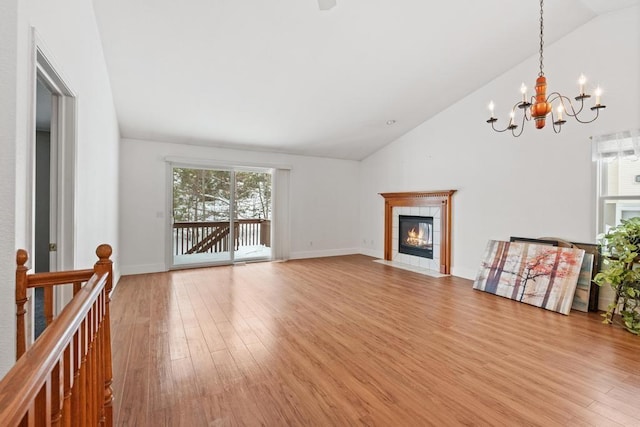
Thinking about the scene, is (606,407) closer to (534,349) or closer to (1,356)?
(534,349)

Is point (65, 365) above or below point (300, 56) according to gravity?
below

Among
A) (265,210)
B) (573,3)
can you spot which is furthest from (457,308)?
(265,210)

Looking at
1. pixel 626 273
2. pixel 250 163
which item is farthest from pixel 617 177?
pixel 250 163

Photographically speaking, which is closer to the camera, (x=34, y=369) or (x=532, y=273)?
(x=34, y=369)

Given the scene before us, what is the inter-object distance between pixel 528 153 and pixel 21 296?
526 centimetres

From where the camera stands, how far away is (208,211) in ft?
19.8

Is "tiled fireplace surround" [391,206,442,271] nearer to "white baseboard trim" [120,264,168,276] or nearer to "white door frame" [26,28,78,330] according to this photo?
"white baseboard trim" [120,264,168,276]

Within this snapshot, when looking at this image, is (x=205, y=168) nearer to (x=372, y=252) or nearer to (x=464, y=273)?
(x=372, y=252)

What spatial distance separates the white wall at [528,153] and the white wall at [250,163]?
1919mm

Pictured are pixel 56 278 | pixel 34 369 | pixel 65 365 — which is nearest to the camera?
pixel 34 369

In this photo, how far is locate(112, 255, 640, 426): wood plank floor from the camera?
1775 millimetres

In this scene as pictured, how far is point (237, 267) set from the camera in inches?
233

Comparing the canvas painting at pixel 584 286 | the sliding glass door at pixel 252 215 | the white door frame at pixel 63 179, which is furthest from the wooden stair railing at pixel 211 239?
the canvas painting at pixel 584 286

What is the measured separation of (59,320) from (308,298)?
3.27 meters
